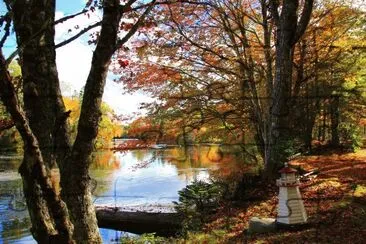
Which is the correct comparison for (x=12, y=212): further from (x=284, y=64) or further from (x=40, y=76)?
(x=40, y=76)

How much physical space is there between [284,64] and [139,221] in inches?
207

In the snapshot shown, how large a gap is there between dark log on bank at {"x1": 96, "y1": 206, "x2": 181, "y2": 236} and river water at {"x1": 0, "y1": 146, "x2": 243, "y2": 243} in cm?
29

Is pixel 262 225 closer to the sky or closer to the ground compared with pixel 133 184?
closer to the sky

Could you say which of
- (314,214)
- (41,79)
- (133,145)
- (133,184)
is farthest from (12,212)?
(41,79)

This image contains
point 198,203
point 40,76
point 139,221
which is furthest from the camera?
point 139,221

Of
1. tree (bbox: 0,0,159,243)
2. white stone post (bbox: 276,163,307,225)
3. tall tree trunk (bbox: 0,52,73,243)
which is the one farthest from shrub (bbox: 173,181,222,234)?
tall tree trunk (bbox: 0,52,73,243)

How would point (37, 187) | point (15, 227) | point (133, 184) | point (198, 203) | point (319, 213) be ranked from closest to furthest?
point (37, 187) → point (319, 213) → point (198, 203) → point (15, 227) → point (133, 184)

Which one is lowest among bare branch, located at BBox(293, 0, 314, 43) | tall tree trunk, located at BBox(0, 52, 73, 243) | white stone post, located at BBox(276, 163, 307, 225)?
white stone post, located at BBox(276, 163, 307, 225)

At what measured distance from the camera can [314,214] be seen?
7445mm

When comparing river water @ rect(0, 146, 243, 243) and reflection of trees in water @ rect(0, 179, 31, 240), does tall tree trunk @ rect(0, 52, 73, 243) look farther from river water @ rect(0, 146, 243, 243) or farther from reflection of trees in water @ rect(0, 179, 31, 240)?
reflection of trees in water @ rect(0, 179, 31, 240)

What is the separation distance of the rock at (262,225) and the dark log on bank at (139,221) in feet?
10.4

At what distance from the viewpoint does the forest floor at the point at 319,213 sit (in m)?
6.21

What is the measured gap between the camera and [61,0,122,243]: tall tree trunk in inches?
175

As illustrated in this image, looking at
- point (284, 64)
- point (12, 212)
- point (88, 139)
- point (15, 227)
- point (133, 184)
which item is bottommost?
point (15, 227)
